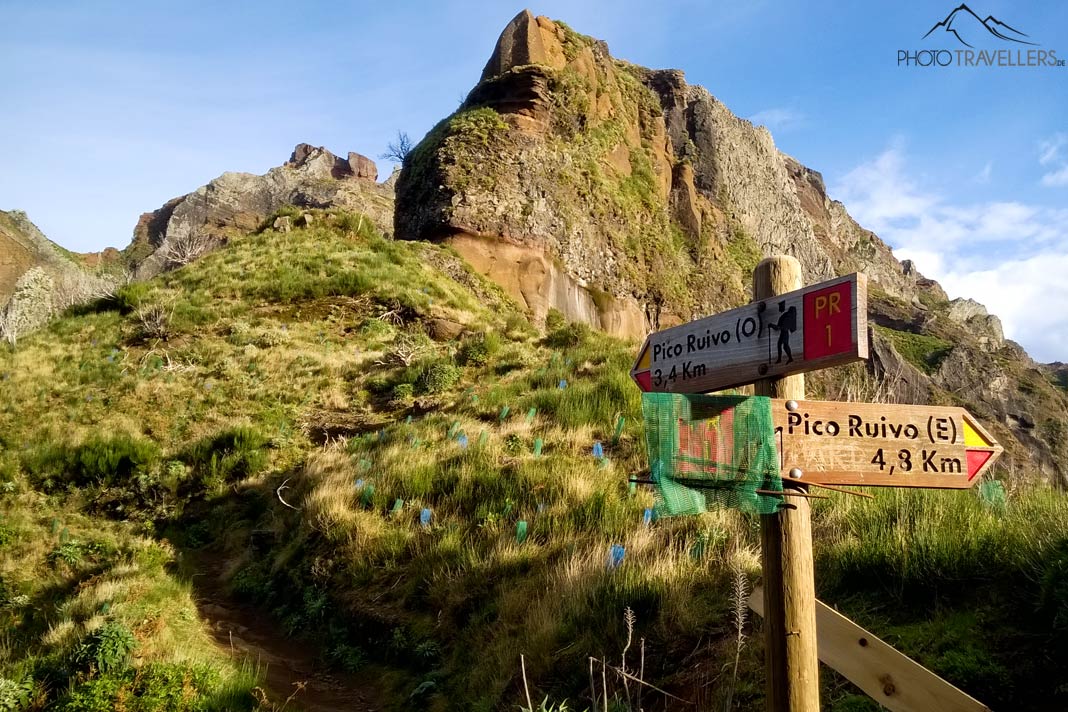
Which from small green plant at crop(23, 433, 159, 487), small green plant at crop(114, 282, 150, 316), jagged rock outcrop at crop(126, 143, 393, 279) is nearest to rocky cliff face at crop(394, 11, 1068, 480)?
small green plant at crop(114, 282, 150, 316)

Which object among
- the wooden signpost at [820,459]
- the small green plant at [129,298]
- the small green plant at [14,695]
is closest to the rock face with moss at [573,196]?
the small green plant at [129,298]

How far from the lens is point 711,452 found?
105 inches

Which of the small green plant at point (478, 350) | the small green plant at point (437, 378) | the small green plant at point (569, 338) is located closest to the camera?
the small green plant at point (437, 378)

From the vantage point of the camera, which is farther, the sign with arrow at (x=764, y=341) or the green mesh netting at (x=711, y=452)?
the green mesh netting at (x=711, y=452)

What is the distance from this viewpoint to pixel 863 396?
260 inches

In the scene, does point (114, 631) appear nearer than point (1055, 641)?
No

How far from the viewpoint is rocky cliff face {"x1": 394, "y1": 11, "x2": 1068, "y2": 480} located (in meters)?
26.2

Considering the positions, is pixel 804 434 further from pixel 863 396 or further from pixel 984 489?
pixel 863 396

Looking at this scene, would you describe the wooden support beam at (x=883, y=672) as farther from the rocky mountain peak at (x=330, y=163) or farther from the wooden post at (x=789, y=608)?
the rocky mountain peak at (x=330, y=163)

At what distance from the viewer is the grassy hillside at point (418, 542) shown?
12.3 ft

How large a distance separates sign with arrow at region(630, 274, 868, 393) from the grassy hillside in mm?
1301

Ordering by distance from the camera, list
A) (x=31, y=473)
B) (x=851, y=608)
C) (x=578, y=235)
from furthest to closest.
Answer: (x=578, y=235) < (x=31, y=473) < (x=851, y=608)

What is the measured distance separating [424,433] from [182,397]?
6.14 metres

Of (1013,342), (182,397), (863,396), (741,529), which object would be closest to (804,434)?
(741,529)
